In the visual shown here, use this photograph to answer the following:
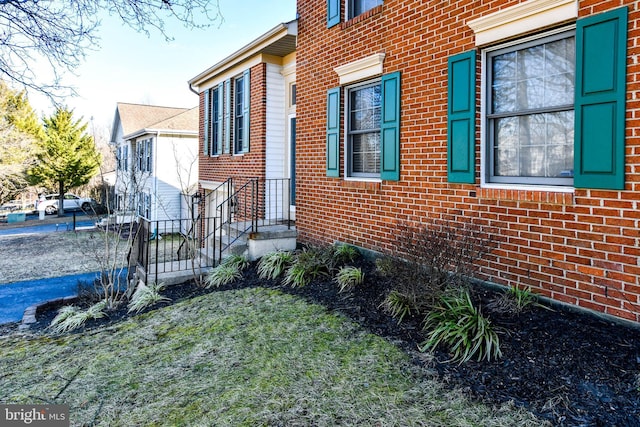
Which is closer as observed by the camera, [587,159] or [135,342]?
[587,159]

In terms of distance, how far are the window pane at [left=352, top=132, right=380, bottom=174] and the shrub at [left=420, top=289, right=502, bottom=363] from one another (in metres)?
3.02

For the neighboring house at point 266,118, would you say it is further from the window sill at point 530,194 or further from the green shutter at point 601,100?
the green shutter at point 601,100

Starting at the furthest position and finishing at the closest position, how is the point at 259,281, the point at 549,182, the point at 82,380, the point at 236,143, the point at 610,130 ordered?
the point at 236,143 < the point at 259,281 < the point at 549,182 < the point at 82,380 < the point at 610,130

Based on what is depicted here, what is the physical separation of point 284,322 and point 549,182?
3.18m

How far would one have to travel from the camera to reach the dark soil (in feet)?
9.18

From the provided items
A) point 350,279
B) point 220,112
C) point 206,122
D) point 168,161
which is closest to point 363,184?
point 350,279

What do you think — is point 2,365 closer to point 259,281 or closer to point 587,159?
point 259,281

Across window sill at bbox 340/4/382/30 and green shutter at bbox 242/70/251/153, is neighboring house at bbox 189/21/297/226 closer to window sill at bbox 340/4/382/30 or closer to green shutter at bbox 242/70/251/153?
green shutter at bbox 242/70/251/153

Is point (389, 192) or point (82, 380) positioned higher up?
point (389, 192)

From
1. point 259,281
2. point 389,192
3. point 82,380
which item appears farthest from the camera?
point 259,281

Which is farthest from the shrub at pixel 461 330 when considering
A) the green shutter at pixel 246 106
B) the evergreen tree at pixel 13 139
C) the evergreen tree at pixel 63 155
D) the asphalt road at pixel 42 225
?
the evergreen tree at pixel 63 155

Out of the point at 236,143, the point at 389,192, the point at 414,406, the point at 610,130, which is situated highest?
the point at 236,143

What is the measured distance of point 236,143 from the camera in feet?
39.5

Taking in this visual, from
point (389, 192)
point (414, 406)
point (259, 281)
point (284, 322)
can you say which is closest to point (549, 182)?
point (389, 192)
